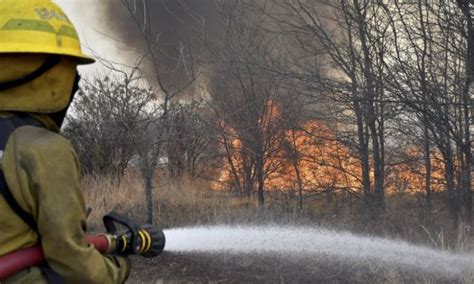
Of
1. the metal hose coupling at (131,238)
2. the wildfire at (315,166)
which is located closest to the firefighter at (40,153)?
the metal hose coupling at (131,238)

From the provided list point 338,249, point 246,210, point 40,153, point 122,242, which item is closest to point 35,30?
point 40,153

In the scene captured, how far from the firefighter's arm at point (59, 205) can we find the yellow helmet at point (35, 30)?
28 cm

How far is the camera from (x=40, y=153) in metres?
1.76

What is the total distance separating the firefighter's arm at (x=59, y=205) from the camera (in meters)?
1.75

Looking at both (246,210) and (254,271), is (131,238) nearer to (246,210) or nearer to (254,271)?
(254,271)

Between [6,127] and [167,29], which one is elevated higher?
[167,29]

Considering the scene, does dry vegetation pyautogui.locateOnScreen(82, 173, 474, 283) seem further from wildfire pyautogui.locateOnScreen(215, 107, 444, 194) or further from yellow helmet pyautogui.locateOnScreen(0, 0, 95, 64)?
yellow helmet pyautogui.locateOnScreen(0, 0, 95, 64)

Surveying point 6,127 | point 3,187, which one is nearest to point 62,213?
point 3,187

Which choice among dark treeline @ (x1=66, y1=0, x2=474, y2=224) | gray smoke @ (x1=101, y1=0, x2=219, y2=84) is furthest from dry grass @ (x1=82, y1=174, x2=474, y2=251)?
gray smoke @ (x1=101, y1=0, x2=219, y2=84)

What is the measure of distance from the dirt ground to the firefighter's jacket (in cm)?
394

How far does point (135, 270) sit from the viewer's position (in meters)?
6.41

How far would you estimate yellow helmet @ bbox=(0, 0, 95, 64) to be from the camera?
73.2 inches

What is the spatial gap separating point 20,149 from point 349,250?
191 inches

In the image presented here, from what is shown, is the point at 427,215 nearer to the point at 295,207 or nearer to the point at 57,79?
the point at 295,207
